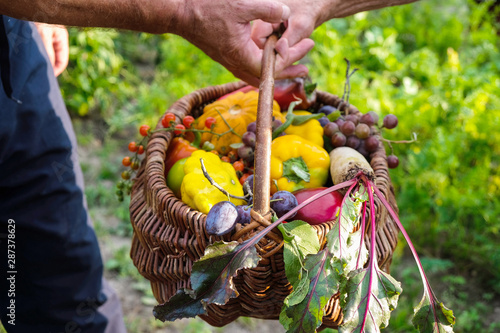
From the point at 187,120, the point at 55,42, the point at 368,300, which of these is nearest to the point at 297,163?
the point at 187,120

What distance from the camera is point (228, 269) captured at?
0.87 m

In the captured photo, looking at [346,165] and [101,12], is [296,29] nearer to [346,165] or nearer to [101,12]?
[346,165]

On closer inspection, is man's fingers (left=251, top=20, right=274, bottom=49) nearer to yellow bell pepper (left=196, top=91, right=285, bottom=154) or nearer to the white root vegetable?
yellow bell pepper (left=196, top=91, right=285, bottom=154)

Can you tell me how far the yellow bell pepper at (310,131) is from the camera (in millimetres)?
1326

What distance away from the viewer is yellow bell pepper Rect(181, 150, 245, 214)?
1.12 m

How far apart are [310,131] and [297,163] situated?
0.48 feet

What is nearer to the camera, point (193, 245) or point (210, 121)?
point (193, 245)

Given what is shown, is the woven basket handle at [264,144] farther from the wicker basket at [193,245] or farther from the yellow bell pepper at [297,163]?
the yellow bell pepper at [297,163]

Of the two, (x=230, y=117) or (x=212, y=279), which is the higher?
(x=230, y=117)

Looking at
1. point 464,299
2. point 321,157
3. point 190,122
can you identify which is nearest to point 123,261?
point 190,122

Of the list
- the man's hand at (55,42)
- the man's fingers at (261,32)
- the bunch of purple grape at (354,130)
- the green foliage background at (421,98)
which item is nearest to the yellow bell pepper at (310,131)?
the bunch of purple grape at (354,130)

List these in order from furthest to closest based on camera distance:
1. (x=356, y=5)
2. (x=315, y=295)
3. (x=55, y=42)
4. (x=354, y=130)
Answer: (x=55, y=42), (x=356, y=5), (x=354, y=130), (x=315, y=295)

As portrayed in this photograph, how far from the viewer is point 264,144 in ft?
3.13

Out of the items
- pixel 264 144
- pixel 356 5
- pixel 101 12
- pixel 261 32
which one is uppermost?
pixel 356 5
